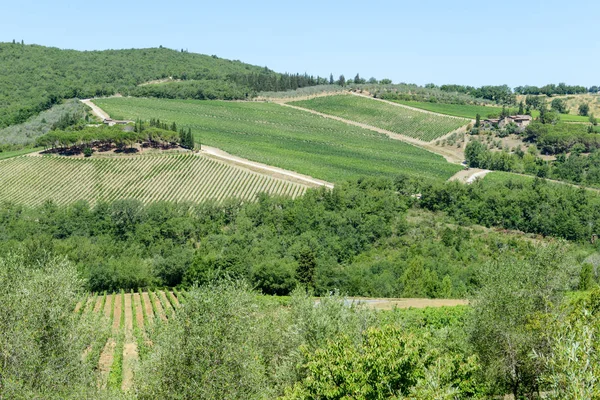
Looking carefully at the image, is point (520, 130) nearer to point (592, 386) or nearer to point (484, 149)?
point (484, 149)

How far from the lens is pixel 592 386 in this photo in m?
15.6

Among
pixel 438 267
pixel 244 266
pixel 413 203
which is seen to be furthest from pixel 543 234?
pixel 244 266

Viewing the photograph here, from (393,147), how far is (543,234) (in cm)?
6937

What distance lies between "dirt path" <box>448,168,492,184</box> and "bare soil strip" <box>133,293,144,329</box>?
81.6 metres

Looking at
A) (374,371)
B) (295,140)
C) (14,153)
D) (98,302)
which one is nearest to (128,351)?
(98,302)

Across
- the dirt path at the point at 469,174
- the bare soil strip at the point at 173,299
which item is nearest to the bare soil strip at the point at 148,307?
the bare soil strip at the point at 173,299

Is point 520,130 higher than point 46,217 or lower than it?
higher

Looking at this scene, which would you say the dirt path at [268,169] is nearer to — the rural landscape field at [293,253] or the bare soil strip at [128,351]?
the rural landscape field at [293,253]

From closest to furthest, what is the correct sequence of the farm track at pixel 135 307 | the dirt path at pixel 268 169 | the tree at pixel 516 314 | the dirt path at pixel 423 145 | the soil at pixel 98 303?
the tree at pixel 516 314, the farm track at pixel 135 307, the soil at pixel 98 303, the dirt path at pixel 268 169, the dirt path at pixel 423 145

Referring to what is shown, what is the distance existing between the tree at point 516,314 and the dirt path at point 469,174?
95.7m

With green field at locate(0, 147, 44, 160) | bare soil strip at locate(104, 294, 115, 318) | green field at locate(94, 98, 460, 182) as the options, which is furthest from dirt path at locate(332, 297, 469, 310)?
green field at locate(0, 147, 44, 160)

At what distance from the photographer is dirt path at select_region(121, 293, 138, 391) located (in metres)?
38.8

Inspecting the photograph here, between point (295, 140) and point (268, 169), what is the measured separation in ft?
138

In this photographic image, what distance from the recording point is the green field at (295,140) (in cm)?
12988
